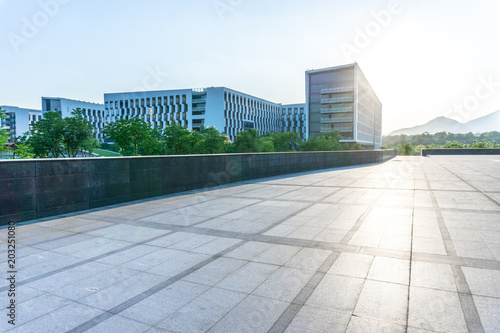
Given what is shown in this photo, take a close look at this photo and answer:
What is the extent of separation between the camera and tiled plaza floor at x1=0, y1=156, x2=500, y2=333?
299 centimetres

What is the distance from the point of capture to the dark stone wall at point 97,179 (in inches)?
277

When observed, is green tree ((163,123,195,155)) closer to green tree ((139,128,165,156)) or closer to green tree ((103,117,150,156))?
green tree ((139,128,165,156))

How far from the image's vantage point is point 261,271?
4141 mm

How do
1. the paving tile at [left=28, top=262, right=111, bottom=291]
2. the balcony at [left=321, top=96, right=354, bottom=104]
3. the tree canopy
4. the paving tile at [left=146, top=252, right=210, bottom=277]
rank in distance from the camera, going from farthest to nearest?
the balcony at [left=321, top=96, right=354, bottom=104], the tree canopy, the paving tile at [left=146, top=252, right=210, bottom=277], the paving tile at [left=28, top=262, right=111, bottom=291]

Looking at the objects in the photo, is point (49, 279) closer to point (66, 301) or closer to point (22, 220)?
point (66, 301)

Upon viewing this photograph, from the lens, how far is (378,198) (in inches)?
386

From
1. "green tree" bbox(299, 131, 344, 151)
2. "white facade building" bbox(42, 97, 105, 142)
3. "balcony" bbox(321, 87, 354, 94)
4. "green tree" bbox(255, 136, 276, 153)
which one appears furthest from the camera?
"white facade building" bbox(42, 97, 105, 142)

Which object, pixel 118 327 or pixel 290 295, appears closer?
pixel 118 327

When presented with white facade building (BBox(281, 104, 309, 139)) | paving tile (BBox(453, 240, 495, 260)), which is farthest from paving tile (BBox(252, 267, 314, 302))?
white facade building (BBox(281, 104, 309, 139))

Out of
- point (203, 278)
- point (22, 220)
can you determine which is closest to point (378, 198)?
point (203, 278)

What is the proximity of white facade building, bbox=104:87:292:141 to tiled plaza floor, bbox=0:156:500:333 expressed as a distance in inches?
3519

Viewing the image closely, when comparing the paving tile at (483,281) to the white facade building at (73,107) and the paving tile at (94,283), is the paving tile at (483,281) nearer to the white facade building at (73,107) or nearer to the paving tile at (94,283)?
the paving tile at (94,283)

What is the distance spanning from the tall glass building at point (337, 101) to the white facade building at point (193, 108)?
25.6 meters

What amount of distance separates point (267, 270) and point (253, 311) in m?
1.06
